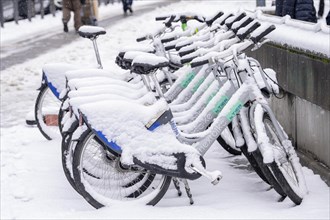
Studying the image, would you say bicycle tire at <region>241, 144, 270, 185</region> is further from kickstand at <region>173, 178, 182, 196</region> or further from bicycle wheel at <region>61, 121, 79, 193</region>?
bicycle wheel at <region>61, 121, 79, 193</region>

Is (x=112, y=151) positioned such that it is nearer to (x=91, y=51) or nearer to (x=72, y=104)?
(x=72, y=104)

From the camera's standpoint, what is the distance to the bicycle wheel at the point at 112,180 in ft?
17.6

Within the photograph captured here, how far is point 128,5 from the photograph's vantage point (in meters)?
27.0

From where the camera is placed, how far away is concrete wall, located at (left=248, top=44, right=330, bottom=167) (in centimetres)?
578

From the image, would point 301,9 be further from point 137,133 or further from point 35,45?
point 35,45

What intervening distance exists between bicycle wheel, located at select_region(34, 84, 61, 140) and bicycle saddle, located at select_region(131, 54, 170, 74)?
8.78ft

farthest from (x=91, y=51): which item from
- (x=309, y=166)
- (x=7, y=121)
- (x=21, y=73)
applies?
(x=309, y=166)

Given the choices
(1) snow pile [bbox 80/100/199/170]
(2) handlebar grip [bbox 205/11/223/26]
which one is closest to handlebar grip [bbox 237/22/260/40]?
(1) snow pile [bbox 80/100/199/170]

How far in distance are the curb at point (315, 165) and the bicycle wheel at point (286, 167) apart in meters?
0.37

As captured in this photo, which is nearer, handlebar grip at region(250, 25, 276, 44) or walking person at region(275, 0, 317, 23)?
handlebar grip at region(250, 25, 276, 44)

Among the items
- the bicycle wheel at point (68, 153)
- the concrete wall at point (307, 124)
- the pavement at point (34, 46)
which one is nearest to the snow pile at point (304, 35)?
the concrete wall at point (307, 124)

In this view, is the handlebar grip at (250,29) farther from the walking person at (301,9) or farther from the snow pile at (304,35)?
the walking person at (301,9)

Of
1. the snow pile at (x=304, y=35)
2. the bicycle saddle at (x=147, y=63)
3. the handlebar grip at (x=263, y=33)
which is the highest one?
the handlebar grip at (x=263, y=33)

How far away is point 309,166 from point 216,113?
1098 mm
